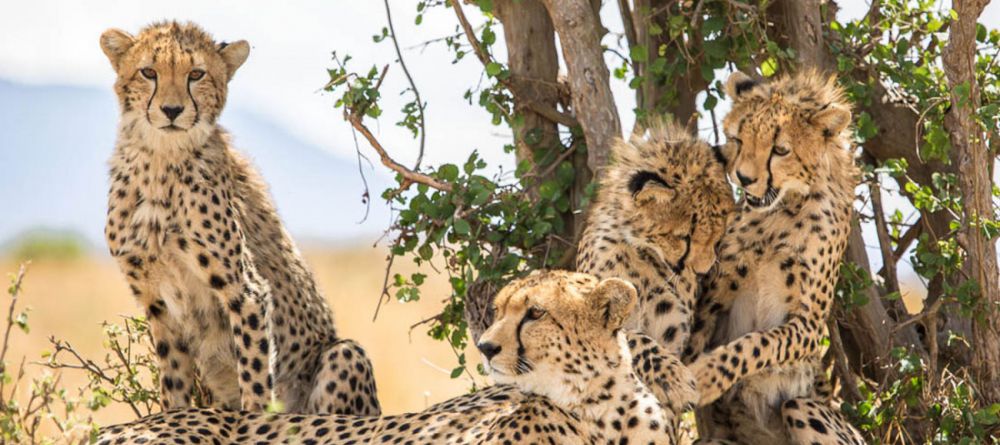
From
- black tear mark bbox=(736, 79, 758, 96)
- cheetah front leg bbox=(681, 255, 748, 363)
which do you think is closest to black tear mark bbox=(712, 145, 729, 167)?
black tear mark bbox=(736, 79, 758, 96)

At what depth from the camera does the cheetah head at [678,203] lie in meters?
4.72

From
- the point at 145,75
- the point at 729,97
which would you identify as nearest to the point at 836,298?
the point at 729,97

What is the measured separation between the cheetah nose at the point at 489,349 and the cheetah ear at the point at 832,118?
1.67 meters

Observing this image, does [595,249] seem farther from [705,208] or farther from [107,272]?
[107,272]

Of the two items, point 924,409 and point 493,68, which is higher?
point 493,68

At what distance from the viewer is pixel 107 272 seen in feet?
46.6

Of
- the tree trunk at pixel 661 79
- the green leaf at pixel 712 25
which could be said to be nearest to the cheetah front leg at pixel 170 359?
the tree trunk at pixel 661 79

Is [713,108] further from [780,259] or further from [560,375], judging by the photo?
[560,375]

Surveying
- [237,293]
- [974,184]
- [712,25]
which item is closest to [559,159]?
[712,25]

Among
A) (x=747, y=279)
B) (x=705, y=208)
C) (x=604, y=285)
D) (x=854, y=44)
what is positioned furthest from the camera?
(x=854, y=44)

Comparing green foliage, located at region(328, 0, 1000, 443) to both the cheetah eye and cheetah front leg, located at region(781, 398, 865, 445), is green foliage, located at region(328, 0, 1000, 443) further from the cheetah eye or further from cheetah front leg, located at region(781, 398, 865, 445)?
the cheetah eye

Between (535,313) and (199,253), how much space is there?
1.58 meters

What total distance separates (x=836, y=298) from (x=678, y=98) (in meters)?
1.16

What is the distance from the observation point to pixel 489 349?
3799mm
